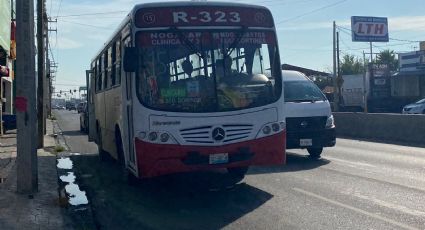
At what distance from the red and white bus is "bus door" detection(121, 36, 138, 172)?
17 mm

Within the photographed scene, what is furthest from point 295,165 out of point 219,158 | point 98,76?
point 98,76

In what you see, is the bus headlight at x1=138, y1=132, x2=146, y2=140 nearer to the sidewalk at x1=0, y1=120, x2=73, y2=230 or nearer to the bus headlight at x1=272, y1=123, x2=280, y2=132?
the sidewalk at x1=0, y1=120, x2=73, y2=230

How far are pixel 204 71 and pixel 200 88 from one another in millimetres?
286

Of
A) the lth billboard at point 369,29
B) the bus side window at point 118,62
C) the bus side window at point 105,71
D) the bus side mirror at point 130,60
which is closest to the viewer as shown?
the bus side mirror at point 130,60

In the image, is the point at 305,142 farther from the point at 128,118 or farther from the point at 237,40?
the point at 128,118

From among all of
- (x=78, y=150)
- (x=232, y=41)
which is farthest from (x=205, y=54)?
(x=78, y=150)

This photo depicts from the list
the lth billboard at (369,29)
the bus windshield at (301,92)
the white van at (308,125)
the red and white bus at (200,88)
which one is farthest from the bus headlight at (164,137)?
the lth billboard at (369,29)

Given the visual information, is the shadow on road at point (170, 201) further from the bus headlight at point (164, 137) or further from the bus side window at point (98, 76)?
the bus side window at point (98, 76)

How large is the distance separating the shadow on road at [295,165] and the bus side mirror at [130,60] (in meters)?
4.59

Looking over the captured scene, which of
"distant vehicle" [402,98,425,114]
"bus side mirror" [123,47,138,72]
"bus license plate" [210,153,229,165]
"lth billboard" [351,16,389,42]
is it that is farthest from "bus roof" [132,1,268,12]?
"lth billboard" [351,16,389,42]

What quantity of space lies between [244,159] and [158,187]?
8.04 ft

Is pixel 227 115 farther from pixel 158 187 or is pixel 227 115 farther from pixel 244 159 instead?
pixel 158 187

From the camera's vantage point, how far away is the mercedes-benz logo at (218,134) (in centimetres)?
919

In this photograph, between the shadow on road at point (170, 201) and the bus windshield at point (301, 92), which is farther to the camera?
the bus windshield at point (301, 92)
